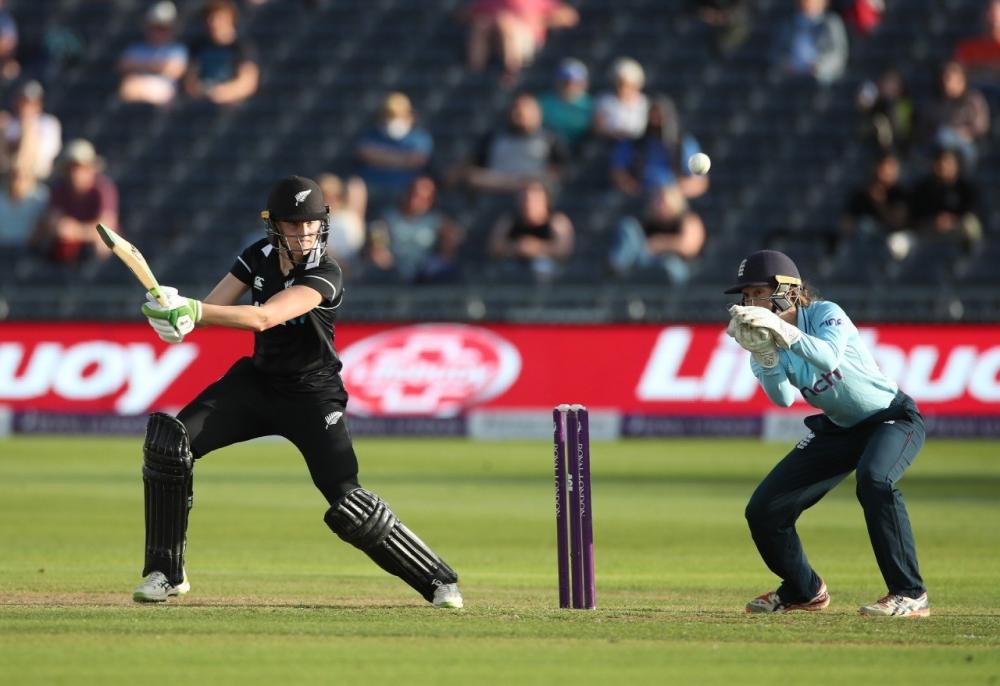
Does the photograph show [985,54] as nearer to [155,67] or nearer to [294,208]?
[155,67]

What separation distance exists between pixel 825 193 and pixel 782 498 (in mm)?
14423

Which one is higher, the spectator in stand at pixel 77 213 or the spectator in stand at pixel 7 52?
the spectator in stand at pixel 7 52

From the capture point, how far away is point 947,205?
71.2 ft

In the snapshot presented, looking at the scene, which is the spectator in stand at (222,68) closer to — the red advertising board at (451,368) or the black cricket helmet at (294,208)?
the red advertising board at (451,368)

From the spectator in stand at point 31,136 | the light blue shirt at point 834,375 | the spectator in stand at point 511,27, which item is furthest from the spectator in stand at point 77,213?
the light blue shirt at point 834,375

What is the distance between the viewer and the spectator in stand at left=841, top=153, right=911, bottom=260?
21.8m

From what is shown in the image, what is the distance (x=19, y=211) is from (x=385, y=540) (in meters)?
16.3

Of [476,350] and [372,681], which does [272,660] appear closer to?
[372,681]

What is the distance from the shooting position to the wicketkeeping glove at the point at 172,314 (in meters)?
8.05

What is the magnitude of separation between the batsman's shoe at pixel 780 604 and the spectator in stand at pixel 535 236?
12716 mm

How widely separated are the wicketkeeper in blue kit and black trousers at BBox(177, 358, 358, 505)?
77.6 inches

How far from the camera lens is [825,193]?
23078mm

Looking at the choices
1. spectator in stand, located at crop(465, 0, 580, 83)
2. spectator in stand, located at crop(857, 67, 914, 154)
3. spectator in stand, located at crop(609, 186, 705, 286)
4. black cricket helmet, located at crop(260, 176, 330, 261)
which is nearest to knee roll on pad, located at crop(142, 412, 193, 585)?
black cricket helmet, located at crop(260, 176, 330, 261)

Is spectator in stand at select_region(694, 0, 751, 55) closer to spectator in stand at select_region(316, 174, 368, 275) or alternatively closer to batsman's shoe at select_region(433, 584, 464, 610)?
spectator in stand at select_region(316, 174, 368, 275)
